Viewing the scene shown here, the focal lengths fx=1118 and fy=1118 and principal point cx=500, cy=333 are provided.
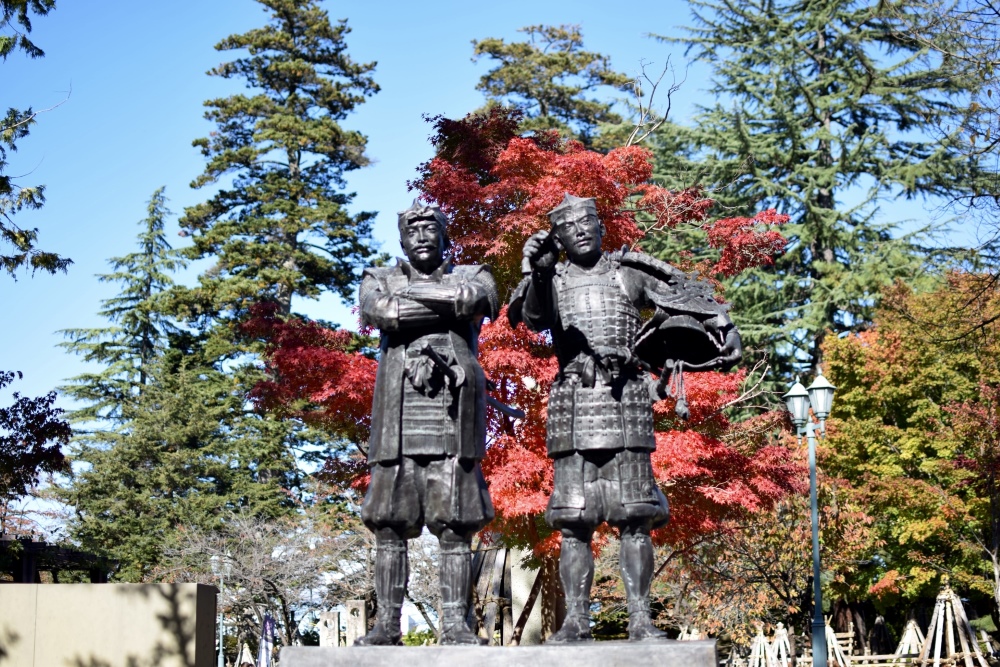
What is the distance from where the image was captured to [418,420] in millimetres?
6258

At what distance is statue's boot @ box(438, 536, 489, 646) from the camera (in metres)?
5.90

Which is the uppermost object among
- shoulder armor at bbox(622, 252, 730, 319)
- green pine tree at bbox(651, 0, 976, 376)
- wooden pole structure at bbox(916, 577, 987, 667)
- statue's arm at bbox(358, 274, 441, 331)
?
green pine tree at bbox(651, 0, 976, 376)

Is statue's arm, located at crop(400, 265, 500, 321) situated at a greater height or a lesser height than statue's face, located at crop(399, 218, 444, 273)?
lesser

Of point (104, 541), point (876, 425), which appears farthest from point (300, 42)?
point (876, 425)

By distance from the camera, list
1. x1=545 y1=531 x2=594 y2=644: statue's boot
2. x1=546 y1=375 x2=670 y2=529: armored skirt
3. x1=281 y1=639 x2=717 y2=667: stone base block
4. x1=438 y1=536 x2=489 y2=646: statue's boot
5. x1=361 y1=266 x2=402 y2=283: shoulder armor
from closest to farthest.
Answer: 1. x1=281 y1=639 x2=717 y2=667: stone base block
2. x1=438 y1=536 x2=489 y2=646: statue's boot
3. x1=545 y1=531 x2=594 y2=644: statue's boot
4. x1=546 y1=375 x2=670 y2=529: armored skirt
5. x1=361 y1=266 x2=402 y2=283: shoulder armor

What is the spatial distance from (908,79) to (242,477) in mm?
20927

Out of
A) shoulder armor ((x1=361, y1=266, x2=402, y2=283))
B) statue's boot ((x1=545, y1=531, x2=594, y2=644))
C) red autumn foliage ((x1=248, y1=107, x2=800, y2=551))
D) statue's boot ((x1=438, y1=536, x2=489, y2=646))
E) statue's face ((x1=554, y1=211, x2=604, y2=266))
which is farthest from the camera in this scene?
red autumn foliage ((x1=248, y1=107, x2=800, y2=551))

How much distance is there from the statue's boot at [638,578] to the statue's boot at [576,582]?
21 centimetres

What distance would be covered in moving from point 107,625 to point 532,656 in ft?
20.2

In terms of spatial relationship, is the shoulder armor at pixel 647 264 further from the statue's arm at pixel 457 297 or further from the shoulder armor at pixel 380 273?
the shoulder armor at pixel 380 273

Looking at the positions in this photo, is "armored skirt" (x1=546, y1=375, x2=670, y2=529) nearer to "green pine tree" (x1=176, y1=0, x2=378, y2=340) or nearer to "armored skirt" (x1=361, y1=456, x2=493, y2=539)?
"armored skirt" (x1=361, y1=456, x2=493, y2=539)

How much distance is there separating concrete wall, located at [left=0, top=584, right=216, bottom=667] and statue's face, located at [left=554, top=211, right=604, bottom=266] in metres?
5.31

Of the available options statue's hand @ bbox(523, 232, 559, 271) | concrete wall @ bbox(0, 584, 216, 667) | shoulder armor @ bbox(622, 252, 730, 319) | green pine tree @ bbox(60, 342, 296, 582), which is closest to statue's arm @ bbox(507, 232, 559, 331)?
statue's hand @ bbox(523, 232, 559, 271)

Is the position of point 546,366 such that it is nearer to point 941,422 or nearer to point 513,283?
point 513,283
